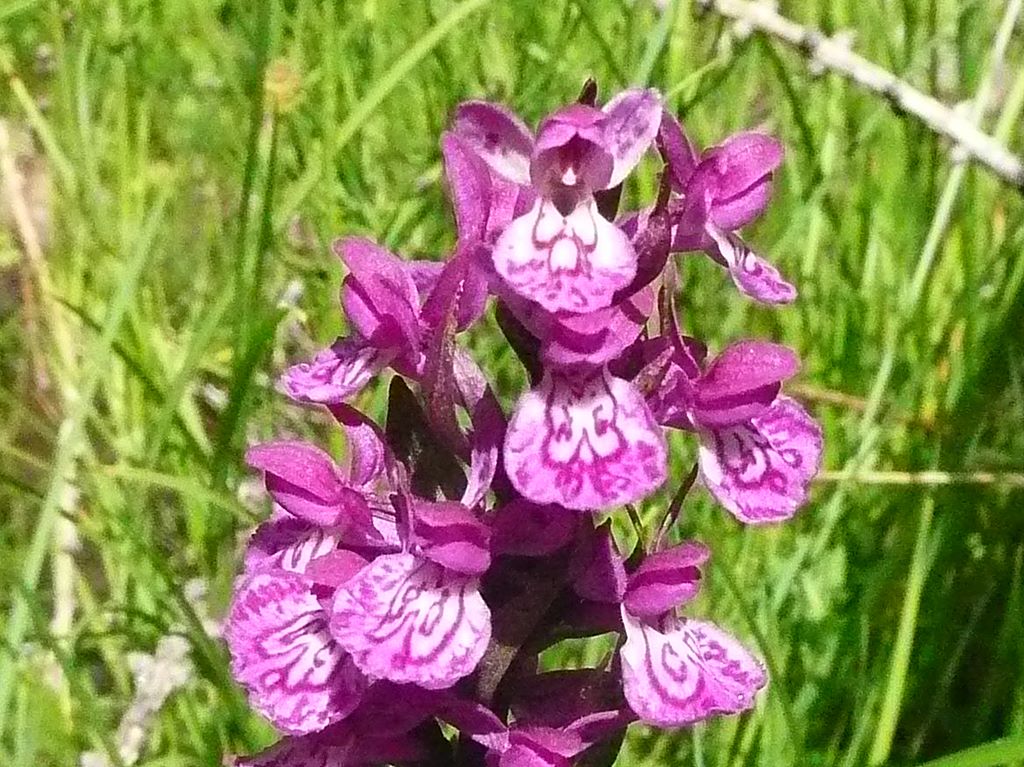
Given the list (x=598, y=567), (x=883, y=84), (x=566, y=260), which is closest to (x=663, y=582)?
(x=598, y=567)

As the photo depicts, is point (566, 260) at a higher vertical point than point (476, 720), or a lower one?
higher

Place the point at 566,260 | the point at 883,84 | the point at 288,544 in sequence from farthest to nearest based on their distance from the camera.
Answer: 1. the point at 883,84
2. the point at 288,544
3. the point at 566,260

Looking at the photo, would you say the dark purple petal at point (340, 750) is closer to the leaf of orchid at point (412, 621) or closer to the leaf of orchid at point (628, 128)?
the leaf of orchid at point (412, 621)

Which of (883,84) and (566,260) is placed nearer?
(566,260)

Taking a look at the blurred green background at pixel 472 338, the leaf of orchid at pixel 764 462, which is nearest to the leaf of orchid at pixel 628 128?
the leaf of orchid at pixel 764 462

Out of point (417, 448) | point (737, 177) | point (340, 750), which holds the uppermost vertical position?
point (737, 177)

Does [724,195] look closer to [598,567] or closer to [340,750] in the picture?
[598,567]

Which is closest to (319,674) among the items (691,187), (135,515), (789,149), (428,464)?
(428,464)

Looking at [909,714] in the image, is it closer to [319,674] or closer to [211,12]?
[319,674]
